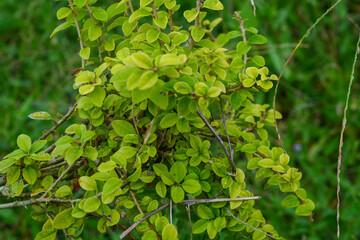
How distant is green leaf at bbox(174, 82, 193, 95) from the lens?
2.74 feet

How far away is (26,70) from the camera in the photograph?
2.56 metres

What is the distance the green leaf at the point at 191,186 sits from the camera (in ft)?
3.10

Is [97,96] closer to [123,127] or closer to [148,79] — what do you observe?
[123,127]

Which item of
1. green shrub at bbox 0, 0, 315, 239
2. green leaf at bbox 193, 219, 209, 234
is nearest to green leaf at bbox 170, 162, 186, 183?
green shrub at bbox 0, 0, 315, 239

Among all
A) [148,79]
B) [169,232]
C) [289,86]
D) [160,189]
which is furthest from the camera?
[289,86]

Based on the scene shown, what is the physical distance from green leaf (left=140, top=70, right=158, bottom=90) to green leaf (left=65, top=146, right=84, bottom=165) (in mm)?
303

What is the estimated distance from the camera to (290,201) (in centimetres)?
110

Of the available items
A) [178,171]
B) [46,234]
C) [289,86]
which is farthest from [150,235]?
[289,86]

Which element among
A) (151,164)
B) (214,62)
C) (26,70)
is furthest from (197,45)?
(26,70)

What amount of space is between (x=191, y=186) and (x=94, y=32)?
0.45 metres

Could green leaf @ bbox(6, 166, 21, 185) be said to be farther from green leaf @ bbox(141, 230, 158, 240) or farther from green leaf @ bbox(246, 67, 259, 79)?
green leaf @ bbox(246, 67, 259, 79)

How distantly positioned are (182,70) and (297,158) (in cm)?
150

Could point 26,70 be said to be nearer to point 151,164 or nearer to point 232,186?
point 151,164

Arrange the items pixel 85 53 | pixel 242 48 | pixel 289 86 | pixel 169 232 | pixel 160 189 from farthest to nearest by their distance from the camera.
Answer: pixel 289 86, pixel 242 48, pixel 85 53, pixel 160 189, pixel 169 232
